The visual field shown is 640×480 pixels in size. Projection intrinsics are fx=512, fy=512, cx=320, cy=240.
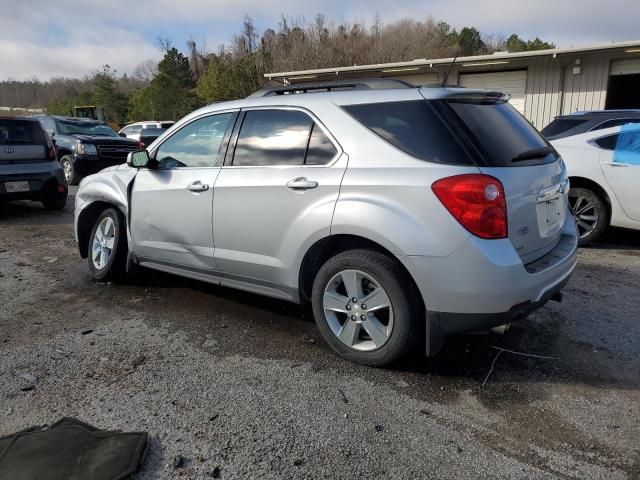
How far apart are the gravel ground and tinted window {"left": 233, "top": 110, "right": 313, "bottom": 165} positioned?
4.31ft

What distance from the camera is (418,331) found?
3.11 metres

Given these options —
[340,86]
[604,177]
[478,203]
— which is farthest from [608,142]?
[478,203]

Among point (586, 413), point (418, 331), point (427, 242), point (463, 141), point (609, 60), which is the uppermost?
point (609, 60)

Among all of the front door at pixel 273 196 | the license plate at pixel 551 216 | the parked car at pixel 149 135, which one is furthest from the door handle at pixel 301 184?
the parked car at pixel 149 135

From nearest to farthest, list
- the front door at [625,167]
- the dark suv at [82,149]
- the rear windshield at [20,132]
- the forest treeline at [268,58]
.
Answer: the front door at [625,167] → the rear windshield at [20,132] → the dark suv at [82,149] → the forest treeline at [268,58]

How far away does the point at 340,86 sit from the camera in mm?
3637

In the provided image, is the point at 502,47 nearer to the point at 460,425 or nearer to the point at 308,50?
the point at 308,50

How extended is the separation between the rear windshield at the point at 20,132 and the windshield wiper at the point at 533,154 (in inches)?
325

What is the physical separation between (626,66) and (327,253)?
15.1 m

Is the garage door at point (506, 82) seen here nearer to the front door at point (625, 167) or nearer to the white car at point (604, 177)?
the white car at point (604, 177)

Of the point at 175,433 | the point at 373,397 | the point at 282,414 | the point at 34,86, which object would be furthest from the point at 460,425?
the point at 34,86

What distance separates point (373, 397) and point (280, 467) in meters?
0.79

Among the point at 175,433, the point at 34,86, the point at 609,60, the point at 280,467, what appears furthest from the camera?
the point at 34,86

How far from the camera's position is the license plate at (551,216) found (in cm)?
318
